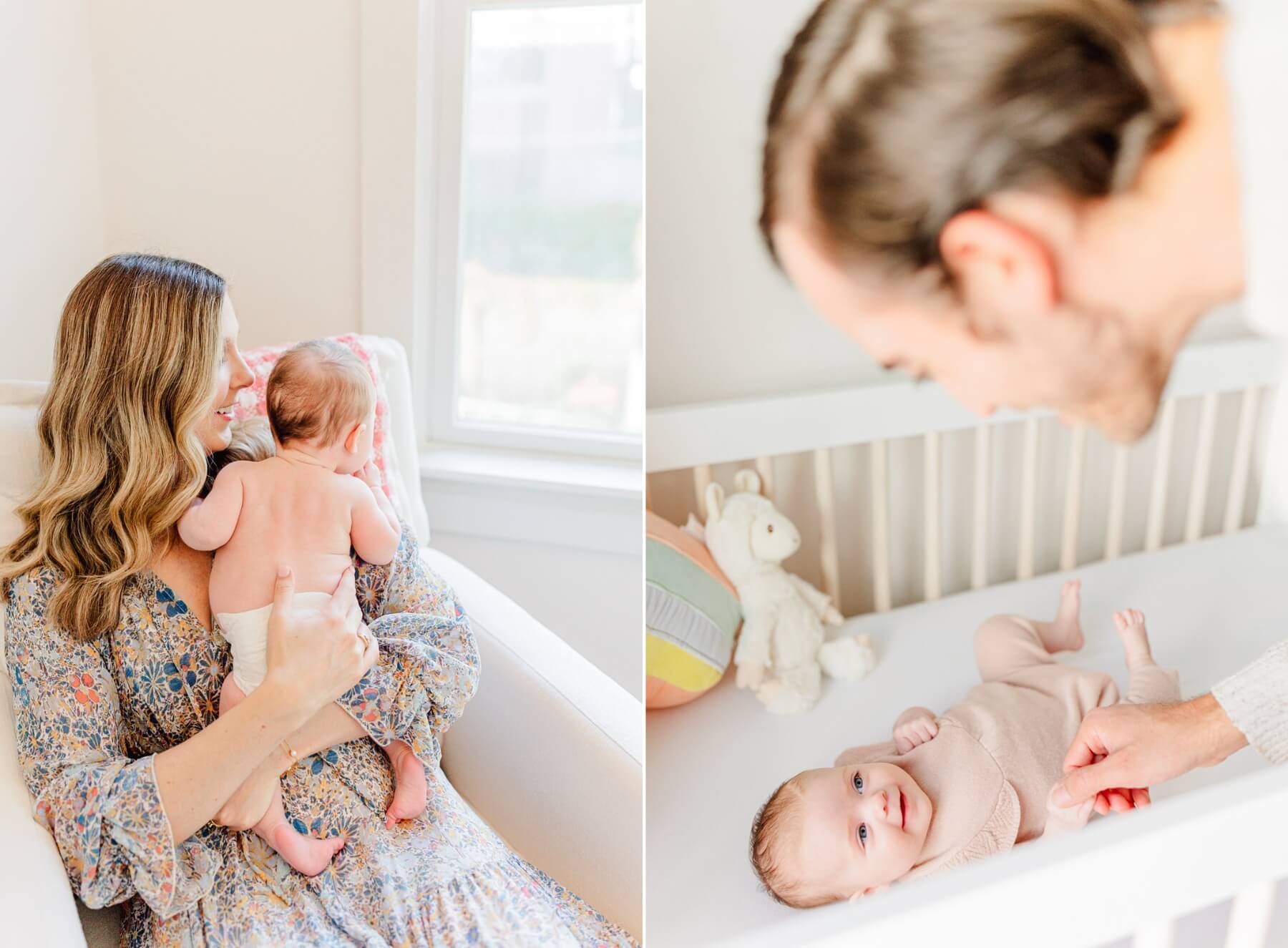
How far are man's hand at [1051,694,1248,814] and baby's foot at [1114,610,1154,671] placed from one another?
0.05m

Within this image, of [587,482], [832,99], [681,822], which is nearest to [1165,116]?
[832,99]

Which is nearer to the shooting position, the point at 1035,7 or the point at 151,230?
the point at 1035,7

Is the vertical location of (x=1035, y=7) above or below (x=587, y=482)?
above

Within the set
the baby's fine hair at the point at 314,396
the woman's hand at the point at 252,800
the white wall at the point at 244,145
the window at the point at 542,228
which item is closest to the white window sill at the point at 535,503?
the window at the point at 542,228

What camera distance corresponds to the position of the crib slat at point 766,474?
91 cm

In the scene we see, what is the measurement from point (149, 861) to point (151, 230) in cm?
91

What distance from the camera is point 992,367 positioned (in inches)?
31.3

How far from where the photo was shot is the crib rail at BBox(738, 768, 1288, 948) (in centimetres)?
62

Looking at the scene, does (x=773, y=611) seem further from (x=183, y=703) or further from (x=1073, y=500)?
(x=183, y=703)

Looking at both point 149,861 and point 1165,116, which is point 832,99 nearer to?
point 1165,116

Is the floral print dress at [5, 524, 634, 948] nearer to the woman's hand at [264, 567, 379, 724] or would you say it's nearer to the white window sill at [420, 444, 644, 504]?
the woman's hand at [264, 567, 379, 724]

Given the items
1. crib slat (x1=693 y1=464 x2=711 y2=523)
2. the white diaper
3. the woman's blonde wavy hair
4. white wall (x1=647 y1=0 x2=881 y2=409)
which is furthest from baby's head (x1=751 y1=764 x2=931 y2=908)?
the woman's blonde wavy hair

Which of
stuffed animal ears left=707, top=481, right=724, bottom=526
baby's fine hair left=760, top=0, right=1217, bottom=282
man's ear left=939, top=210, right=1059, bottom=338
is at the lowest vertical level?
stuffed animal ears left=707, top=481, right=724, bottom=526

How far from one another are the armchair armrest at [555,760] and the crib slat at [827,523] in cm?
22
